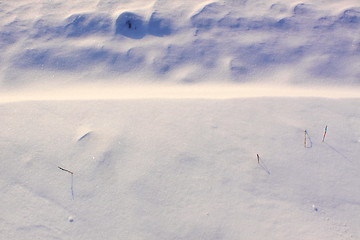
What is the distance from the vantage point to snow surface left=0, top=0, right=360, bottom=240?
1.34 m

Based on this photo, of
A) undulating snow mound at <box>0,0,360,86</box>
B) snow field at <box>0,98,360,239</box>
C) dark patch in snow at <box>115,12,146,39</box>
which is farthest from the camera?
dark patch in snow at <box>115,12,146,39</box>

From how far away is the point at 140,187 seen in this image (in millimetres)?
1423

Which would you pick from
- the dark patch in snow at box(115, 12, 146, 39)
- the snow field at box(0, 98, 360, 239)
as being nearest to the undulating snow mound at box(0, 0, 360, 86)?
the dark patch in snow at box(115, 12, 146, 39)

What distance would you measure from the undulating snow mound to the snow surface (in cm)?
1

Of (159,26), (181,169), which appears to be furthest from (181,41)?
(181,169)

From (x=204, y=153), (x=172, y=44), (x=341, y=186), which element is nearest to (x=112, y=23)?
(x=172, y=44)

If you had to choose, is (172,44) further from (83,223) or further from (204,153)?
(83,223)

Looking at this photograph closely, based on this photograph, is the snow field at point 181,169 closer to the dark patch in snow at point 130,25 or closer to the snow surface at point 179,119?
the snow surface at point 179,119

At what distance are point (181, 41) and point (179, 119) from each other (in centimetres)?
90

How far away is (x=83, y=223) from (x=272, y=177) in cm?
96

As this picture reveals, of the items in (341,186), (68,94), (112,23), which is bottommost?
(341,186)

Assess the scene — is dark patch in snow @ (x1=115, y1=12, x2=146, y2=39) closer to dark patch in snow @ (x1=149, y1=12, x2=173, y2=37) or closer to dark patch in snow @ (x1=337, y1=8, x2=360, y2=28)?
dark patch in snow @ (x1=149, y1=12, x2=173, y2=37)

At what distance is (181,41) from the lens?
234 cm

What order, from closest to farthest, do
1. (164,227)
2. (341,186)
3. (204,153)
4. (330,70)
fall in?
(164,227) → (341,186) → (204,153) → (330,70)
